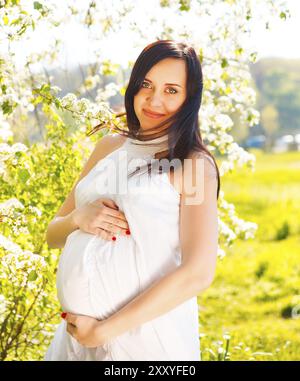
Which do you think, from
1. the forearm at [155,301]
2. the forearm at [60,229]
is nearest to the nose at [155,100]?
the forearm at [60,229]

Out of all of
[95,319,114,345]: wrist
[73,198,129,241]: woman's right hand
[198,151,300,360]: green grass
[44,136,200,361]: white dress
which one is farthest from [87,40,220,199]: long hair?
[198,151,300,360]: green grass

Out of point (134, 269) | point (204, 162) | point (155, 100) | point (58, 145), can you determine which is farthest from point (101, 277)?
point (58, 145)

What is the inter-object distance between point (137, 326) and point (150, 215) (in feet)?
1.23

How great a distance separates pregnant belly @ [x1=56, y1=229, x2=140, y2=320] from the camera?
95.8 inches

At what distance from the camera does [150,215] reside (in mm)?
2441

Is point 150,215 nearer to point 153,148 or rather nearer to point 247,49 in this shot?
point 153,148

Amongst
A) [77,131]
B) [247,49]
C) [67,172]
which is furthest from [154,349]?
[247,49]

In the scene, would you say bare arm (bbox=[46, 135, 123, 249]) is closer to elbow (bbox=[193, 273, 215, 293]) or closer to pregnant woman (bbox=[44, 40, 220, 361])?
pregnant woman (bbox=[44, 40, 220, 361])

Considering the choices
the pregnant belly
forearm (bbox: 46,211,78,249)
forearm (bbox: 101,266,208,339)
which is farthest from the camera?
forearm (bbox: 46,211,78,249)

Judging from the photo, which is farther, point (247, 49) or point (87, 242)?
point (247, 49)

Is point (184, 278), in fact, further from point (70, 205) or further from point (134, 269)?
point (70, 205)

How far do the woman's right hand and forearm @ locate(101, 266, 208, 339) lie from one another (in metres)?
0.25

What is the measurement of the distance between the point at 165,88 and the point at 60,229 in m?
0.67

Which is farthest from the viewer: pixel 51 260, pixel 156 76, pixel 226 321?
pixel 226 321
